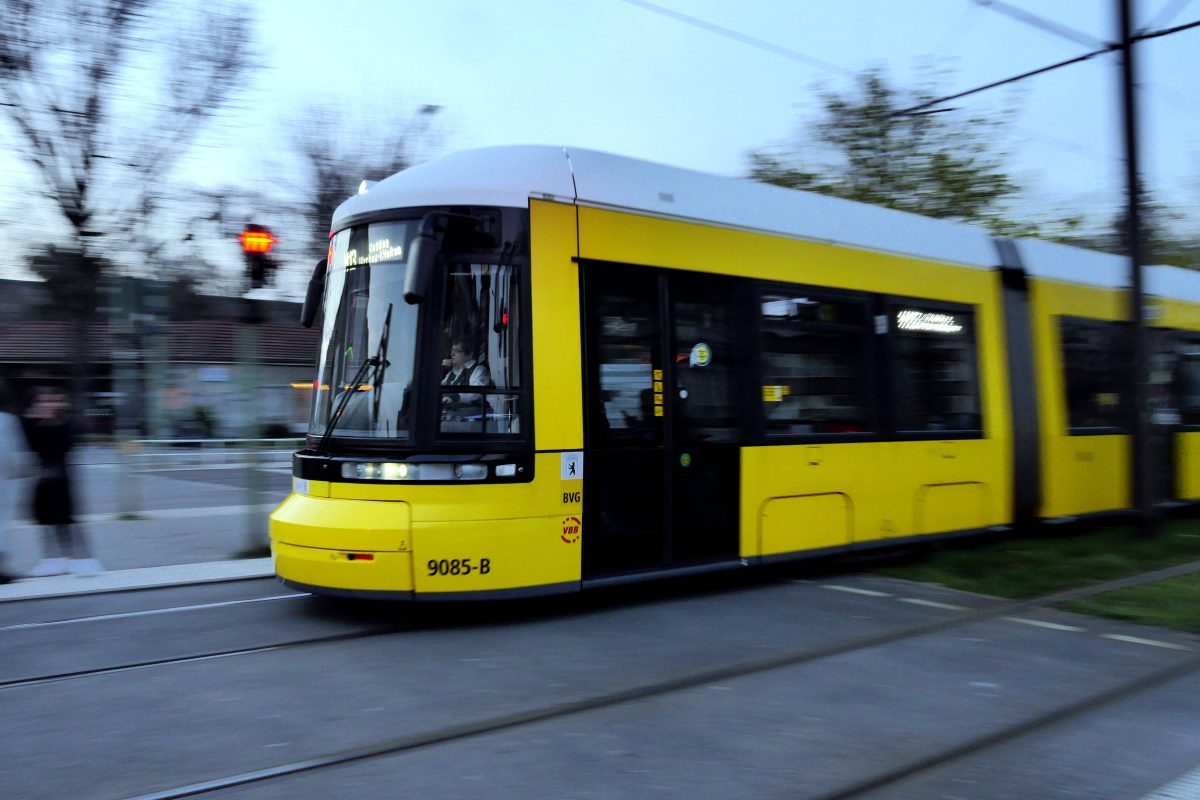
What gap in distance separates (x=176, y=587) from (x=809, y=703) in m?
5.72

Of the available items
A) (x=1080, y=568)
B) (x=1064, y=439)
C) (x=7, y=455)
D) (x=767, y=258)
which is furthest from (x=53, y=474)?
(x=1064, y=439)

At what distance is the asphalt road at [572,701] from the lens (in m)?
3.82

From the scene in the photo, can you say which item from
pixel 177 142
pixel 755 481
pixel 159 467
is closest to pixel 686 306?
pixel 755 481

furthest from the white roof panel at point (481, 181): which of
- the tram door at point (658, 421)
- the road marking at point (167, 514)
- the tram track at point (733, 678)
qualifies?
the road marking at point (167, 514)

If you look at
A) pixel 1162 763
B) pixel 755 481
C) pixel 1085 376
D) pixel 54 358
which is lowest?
pixel 1162 763

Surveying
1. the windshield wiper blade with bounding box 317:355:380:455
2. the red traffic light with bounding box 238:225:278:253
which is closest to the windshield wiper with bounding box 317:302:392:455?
the windshield wiper blade with bounding box 317:355:380:455

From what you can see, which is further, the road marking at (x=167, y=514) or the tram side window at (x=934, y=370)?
the road marking at (x=167, y=514)

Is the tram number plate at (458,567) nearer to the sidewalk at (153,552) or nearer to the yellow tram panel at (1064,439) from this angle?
the sidewalk at (153,552)

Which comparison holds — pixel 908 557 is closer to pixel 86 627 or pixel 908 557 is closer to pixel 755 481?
pixel 755 481

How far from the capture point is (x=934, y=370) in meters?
9.09

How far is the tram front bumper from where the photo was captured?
238 inches

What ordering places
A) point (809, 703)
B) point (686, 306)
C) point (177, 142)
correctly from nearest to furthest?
1. point (809, 703)
2. point (686, 306)
3. point (177, 142)

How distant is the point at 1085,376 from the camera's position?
1068 centimetres

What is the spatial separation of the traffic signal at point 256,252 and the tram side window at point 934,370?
585cm
